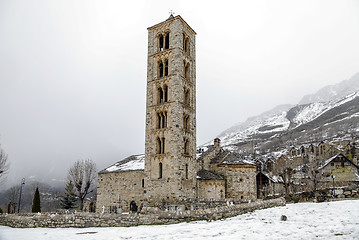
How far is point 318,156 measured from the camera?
109m

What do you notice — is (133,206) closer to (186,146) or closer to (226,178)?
(186,146)

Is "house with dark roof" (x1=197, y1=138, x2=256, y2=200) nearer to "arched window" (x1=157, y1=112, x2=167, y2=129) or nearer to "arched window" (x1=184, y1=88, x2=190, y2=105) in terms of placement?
"arched window" (x1=157, y1=112, x2=167, y2=129)

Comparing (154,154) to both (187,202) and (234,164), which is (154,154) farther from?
(234,164)

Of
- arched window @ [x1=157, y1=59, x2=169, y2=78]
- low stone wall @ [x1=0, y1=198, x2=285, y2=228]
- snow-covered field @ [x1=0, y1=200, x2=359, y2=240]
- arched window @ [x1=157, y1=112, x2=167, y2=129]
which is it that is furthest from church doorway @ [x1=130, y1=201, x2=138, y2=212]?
snow-covered field @ [x1=0, y1=200, x2=359, y2=240]

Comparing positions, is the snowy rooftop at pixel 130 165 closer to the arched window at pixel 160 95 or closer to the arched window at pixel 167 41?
the arched window at pixel 160 95

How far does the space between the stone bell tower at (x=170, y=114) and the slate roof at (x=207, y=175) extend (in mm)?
1483

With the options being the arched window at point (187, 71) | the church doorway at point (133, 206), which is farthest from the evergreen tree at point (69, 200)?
the arched window at point (187, 71)

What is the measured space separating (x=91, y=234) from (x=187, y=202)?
15.2 m

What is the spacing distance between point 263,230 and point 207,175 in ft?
71.7

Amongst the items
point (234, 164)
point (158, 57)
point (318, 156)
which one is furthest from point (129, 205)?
point (318, 156)

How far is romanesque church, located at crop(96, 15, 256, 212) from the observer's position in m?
31.8

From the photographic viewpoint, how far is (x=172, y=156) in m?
31.6

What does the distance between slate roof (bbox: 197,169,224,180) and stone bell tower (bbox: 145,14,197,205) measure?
1.48 metres

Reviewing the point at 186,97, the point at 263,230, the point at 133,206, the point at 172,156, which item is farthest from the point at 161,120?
the point at 263,230
